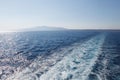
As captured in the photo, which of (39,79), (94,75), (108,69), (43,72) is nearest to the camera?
(39,79)

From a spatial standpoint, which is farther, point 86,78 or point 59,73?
point 59,73

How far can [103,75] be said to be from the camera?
1477cm

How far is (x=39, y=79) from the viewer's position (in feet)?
45.0

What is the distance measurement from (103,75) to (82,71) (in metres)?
2.16

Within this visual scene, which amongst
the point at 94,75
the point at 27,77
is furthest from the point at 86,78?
the point at 27,77

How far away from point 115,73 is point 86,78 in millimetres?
3582

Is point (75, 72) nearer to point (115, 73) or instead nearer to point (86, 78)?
point (86, 78)

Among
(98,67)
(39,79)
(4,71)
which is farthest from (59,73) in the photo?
(4,71)

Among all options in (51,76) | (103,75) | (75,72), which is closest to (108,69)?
(103,75)

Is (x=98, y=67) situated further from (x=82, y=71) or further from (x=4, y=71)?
(x=4, y=71)

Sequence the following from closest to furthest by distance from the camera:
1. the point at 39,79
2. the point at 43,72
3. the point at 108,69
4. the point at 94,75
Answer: the point at 39,79
the point at 94,75
the point at 43,72
the point at 108,69

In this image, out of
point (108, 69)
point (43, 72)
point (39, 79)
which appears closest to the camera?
point (39, 79)

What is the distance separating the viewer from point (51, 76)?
14375 mm

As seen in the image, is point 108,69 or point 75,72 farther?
point 108,69
